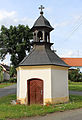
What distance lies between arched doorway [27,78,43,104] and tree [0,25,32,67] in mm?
32223

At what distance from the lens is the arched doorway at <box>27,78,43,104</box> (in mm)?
11703

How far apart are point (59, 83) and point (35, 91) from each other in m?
1.92

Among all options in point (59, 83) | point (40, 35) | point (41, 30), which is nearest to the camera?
point (59, 83)

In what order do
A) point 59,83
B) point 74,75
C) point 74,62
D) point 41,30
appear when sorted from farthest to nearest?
1. point 74,62
2. point 74,75
3. point 41,30
4. point 59,83

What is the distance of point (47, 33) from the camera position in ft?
45.7

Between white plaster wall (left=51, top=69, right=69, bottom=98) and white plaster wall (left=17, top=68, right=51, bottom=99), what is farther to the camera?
white plaster wall (left=51, top=69, right=69, bottom=98)

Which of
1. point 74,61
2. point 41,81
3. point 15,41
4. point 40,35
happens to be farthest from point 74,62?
point 41,81

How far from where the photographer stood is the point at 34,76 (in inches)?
462

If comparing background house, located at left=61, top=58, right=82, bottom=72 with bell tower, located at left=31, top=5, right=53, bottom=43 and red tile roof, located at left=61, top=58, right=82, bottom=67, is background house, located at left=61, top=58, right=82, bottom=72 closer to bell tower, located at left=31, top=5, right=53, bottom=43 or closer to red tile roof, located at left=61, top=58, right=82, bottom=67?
red tile roof, located at left=61, top=58, right=82, bottom=67

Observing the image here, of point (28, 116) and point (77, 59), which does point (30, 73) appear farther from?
point (77, 59)

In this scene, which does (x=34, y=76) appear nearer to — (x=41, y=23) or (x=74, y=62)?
(x=41, y=23)

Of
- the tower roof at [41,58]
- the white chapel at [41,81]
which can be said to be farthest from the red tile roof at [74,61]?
the white chapel at [41,81]

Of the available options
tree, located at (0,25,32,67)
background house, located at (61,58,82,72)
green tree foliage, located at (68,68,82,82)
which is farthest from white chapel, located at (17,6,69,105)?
background house, located at (61,58,82,72)

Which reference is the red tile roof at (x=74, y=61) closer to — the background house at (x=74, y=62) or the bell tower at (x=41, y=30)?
the background house at (x=74, y=62)
